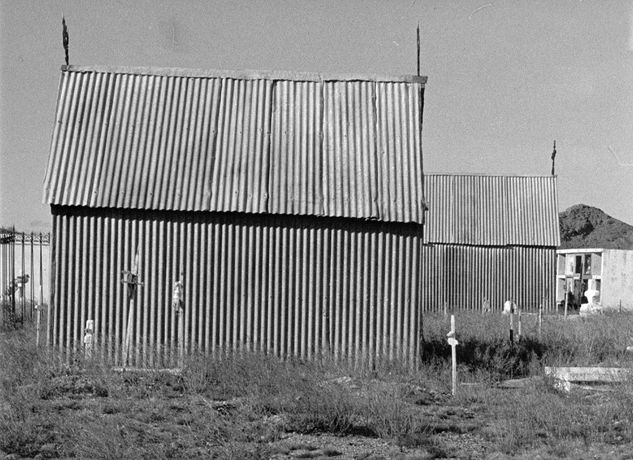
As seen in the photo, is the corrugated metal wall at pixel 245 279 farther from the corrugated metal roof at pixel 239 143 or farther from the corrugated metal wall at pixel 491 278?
the corrugated metal wall at pixel 491 278

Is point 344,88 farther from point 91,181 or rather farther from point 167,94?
point 91,181

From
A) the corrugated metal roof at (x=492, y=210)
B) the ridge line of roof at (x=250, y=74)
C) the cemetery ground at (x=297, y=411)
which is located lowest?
the cemetery ground at (x=297, y=411)

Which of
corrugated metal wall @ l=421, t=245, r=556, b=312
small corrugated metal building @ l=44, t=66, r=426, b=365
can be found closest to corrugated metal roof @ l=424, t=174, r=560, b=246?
corrugated metal wall @ l=421, t=245, r=556, b=312

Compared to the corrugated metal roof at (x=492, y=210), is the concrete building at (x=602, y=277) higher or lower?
lower

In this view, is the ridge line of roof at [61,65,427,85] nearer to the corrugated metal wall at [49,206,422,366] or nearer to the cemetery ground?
the corrugated metal wall at [49,206,422,366]

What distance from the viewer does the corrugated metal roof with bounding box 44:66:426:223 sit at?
1625cm

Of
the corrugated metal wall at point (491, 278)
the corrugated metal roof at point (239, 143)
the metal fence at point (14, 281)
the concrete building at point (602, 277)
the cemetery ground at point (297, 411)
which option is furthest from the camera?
the concrete building at point (602, 277)

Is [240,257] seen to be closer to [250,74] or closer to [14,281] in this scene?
[250,74]

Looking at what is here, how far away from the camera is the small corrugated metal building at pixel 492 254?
109 feet

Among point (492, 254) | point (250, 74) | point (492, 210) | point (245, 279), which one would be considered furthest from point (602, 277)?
point (245, 279)

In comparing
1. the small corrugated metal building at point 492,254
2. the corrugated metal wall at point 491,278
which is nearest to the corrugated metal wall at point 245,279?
the small corrugated metal building at point 492,254

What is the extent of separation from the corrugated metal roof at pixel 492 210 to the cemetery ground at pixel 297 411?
18.3 meters

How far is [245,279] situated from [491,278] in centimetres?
1900

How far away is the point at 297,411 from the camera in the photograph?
11.5 metres
